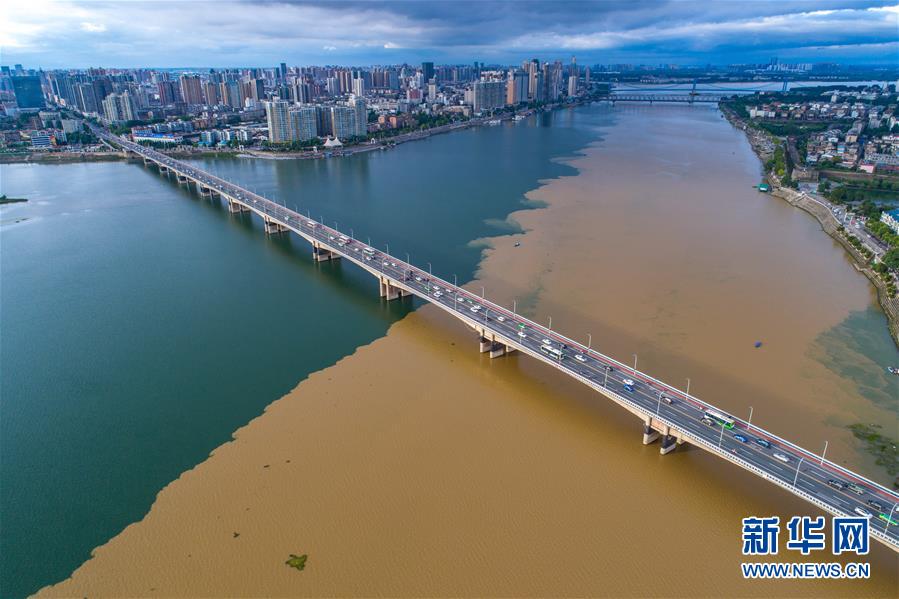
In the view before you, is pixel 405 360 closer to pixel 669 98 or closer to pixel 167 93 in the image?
pixel 167 93

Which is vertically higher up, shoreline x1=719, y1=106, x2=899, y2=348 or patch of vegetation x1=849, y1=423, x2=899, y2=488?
shoreline x1=719, y1=106, x2=899, y2=348

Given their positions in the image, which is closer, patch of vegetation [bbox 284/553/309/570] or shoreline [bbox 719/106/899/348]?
patch of vegetation [bbox 284/553/309/570]

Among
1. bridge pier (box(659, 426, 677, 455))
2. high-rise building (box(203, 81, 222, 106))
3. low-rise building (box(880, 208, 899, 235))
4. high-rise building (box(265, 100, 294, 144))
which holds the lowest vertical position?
bridge pier (box(659, 426, 677, 455))

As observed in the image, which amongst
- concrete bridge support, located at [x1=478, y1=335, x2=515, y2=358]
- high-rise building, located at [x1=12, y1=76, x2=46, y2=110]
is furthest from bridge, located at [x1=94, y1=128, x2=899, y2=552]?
high-rise building, located at [x1=12, y1=76, x2=46, y2=110]

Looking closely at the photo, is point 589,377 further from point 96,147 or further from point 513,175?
point 96,147

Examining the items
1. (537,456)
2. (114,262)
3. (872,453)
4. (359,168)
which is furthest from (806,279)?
(359,168)

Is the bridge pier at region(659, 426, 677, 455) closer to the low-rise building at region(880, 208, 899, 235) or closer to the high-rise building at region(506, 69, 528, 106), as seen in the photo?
the low-rise building at region(880, 208, 899, 235)

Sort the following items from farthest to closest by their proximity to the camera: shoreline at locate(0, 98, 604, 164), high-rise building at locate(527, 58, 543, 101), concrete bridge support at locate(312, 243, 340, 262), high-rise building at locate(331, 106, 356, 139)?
high-rise building at locate(527, 58, 543, 101) → high-rise building at locate(331, 106, 356, 139) → shoreline at locate(0, 98, 604, 164) → concrete bridge support at locate(312, 243, 340, 262)
